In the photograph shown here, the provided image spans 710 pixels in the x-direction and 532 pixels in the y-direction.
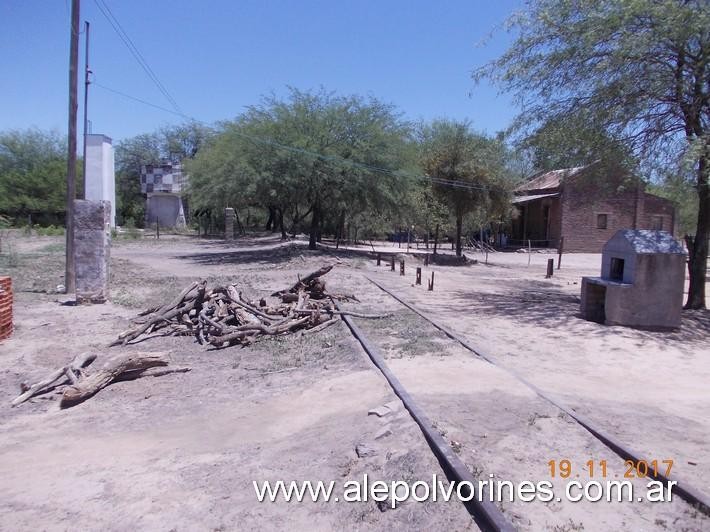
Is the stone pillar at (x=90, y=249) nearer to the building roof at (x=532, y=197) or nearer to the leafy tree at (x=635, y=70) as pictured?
the leafy tree at (x=635, y=70)

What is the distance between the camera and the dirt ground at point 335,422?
3932 mm

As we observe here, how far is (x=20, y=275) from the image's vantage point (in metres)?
17.6

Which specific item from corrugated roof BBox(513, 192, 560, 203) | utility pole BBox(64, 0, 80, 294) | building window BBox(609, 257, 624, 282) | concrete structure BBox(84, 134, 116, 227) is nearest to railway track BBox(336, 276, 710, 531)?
building window BBox(609, 257, 624, 282)

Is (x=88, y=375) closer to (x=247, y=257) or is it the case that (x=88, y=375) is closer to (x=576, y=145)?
(x=576, y=145)

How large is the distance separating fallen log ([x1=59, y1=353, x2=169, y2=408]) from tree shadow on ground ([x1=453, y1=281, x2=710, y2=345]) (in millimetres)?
6863

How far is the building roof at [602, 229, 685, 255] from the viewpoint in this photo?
10898 mm

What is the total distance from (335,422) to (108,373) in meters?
3.51

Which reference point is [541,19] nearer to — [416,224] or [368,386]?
[368,386]

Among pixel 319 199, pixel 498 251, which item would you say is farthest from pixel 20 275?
pixel 498 251

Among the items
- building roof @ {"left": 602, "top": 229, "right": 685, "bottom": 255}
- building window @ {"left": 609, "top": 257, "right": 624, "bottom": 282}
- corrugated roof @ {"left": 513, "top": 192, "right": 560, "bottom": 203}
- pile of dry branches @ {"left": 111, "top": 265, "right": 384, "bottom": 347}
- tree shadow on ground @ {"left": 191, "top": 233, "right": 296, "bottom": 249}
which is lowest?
pile of dry branches @ {"left": 111, "top": 265, "right": 384, "bottom": 347}

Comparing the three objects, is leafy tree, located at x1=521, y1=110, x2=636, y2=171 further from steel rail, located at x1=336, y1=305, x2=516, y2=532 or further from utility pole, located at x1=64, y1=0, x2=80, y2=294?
utility pole, located at x1=64, y1=0, x2=80, y2=294

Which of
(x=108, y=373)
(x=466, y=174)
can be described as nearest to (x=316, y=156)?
(x=466, y=174)

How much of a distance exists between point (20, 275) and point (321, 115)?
14.4 meters

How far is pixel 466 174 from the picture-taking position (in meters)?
31.8
